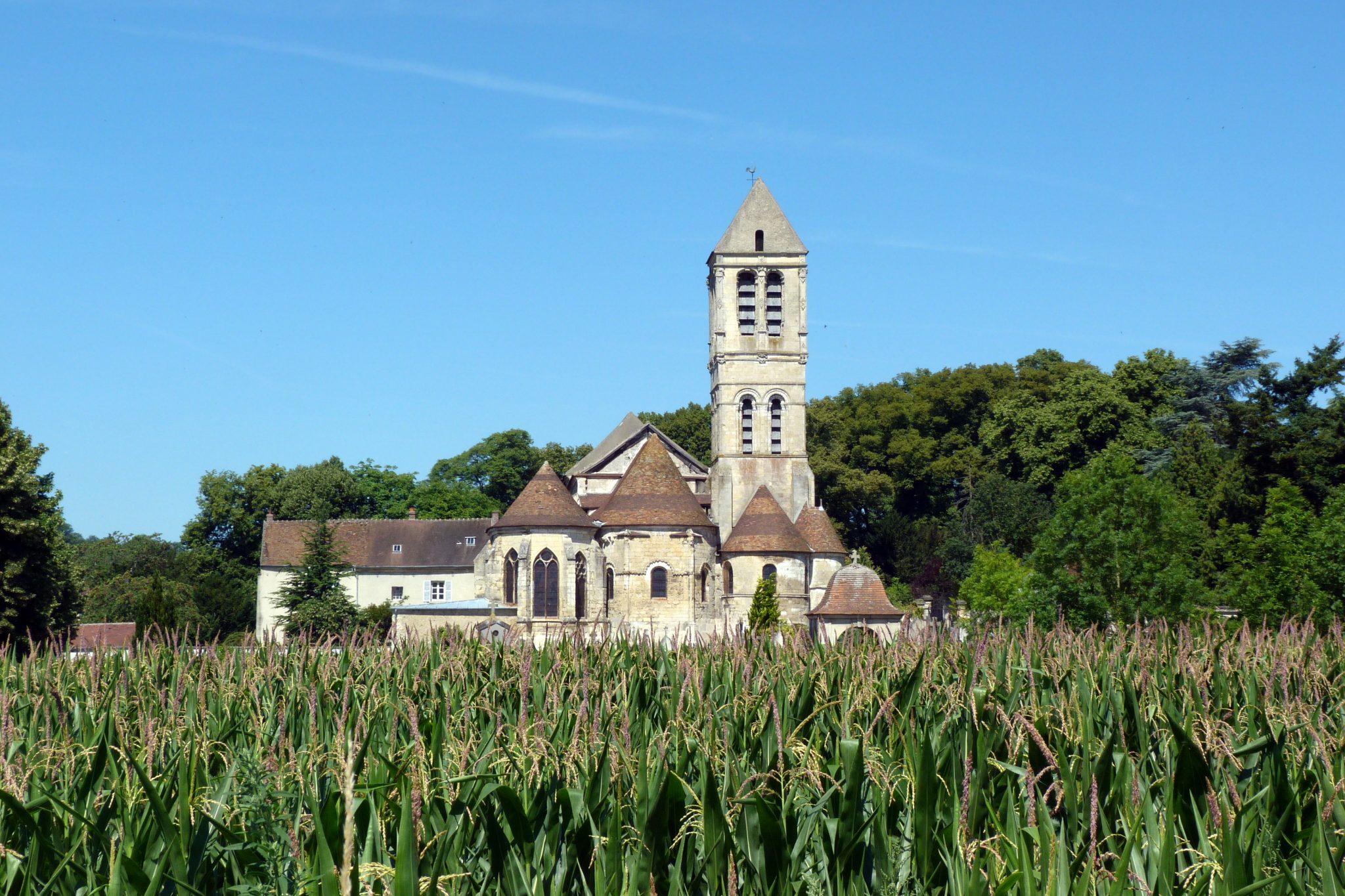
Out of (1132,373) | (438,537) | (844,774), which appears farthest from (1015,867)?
(1132,373)

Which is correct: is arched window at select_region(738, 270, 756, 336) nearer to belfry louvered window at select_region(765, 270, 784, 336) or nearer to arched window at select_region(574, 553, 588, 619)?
belfry louvered window at select_region(765, 270, 784, 336)

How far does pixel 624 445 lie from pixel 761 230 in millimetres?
9795

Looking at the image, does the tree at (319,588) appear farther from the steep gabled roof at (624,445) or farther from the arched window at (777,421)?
the arched window at (777,421)

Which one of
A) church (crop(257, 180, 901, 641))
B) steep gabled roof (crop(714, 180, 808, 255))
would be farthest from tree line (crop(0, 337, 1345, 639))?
steep gabled roof (crop(714, 180, 808, 255))

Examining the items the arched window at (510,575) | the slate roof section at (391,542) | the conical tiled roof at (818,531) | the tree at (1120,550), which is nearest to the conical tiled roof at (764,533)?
the conical tiled roof at (818,531)

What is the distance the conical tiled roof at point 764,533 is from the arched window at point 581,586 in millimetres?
4820

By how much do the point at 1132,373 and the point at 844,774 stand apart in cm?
6464

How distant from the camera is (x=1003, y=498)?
6481cm

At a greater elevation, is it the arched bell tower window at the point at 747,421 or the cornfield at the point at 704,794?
the arched bell tower window at the point at 747,421

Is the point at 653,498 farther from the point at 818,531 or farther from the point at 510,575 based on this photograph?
the point at 818,531

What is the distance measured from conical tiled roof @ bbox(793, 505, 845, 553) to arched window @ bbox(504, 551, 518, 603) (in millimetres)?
9626

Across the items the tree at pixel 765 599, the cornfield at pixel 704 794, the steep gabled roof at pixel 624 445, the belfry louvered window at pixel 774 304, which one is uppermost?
the belfry louvered window at pixel 774 304

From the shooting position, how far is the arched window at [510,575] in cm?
4272

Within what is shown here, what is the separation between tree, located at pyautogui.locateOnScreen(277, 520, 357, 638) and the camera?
46.6m
